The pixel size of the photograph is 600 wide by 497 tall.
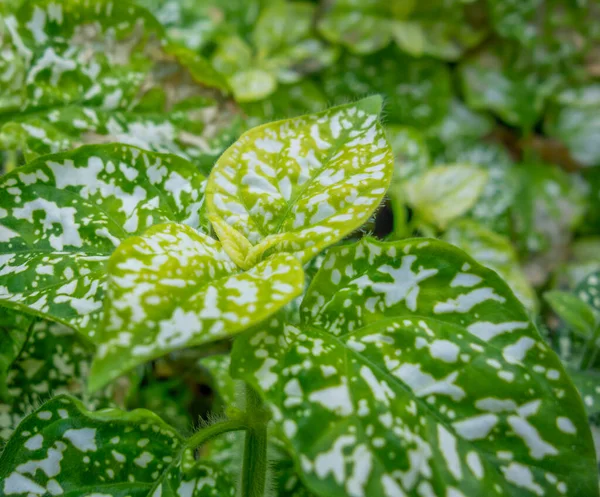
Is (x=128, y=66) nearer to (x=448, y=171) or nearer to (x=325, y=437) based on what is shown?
(x=325, y=437)

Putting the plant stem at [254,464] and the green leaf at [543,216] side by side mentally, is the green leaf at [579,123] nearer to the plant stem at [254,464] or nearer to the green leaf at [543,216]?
the green leaf at [543,216]

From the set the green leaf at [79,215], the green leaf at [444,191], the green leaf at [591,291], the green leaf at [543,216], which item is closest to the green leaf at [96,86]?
the green leaf at [79,215]

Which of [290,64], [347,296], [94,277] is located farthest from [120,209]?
[290,64]

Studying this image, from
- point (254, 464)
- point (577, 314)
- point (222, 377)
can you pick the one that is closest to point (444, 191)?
point (577, 314)

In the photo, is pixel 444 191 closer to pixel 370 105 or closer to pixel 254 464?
pixel 370 105

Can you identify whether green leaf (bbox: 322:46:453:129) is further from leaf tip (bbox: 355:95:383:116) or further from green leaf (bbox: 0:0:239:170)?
leaf tip (bbox: 355:95:383:116)

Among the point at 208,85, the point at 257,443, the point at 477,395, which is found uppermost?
the point at 208,85

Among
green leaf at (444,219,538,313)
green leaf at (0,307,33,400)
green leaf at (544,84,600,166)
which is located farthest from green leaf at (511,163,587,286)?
green leaf at (0,307,33,400)
